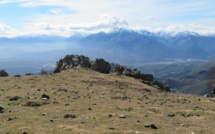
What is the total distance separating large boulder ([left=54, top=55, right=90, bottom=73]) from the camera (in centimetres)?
9681

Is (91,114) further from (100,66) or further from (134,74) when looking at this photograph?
(100,66)

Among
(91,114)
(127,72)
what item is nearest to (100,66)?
(127,72)

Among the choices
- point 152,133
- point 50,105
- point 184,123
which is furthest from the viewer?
point 50,105

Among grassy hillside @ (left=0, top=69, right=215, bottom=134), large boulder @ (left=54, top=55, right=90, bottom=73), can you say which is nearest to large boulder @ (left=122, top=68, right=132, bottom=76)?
large boulder @ (left=54, top=55, right=90, bottom=73)

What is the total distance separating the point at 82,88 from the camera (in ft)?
192

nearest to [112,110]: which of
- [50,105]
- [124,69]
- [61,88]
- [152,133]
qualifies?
[50,105]

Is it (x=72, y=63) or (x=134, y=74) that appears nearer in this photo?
(x=134, y=74)

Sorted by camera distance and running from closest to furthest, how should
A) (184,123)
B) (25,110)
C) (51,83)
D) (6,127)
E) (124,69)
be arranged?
(6,127)
(184,123)
(25,110)
(51,83)
(124,69)

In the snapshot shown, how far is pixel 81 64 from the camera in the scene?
97062 mm

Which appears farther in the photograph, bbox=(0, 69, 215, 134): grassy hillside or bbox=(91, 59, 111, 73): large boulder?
bbox=(91, 59, 111, 73): large boulder

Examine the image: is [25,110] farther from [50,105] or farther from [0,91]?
[0,91]

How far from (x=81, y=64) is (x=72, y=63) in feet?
9.63

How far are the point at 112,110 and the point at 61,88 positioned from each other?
63.8ft

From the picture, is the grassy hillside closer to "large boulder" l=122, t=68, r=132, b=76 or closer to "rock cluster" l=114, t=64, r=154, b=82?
"large boulder" l=122, t=68, r=132, b=76
